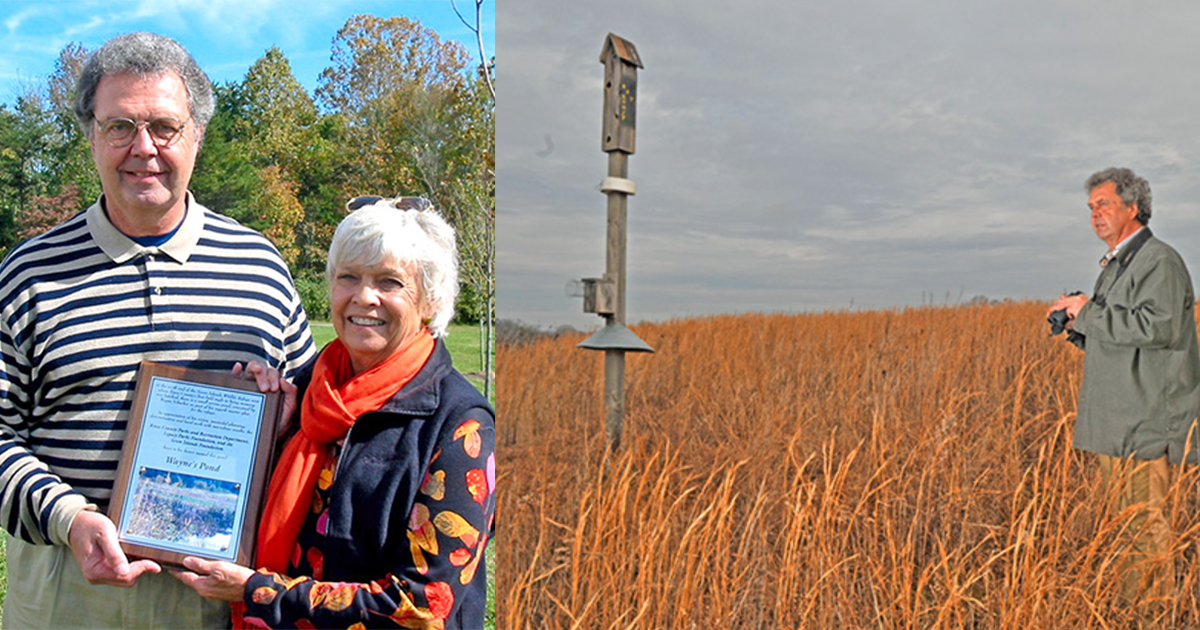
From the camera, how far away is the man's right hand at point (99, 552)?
51.6 inches

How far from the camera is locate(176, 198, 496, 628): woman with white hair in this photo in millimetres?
1259

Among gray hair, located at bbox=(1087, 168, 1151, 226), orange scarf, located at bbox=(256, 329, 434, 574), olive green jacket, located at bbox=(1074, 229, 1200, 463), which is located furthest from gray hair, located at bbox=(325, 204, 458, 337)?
gray hair, located at bbox=(1087, 168, 1151, 226)

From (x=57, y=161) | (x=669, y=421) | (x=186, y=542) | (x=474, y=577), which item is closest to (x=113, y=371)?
(x=186, y=542)

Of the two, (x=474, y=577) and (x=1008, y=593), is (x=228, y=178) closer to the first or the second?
(x=474, y=577)

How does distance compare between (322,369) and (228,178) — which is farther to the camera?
(228,178)

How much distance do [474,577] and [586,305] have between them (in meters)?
1.99

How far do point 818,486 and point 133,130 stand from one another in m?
2.85

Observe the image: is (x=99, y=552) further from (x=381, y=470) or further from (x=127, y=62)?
(x=127, y=62)

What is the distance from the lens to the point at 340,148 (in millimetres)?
4758

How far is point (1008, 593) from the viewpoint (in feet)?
8.40

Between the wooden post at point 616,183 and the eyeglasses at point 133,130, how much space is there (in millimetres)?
1999

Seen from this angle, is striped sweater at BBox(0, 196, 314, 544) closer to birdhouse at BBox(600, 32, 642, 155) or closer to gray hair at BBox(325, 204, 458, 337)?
gray hair at BBox(325, 204, 458, 337)

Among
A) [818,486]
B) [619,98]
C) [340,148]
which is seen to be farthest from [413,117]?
[818,486]

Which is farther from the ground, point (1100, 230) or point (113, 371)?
point (1100, 230)
